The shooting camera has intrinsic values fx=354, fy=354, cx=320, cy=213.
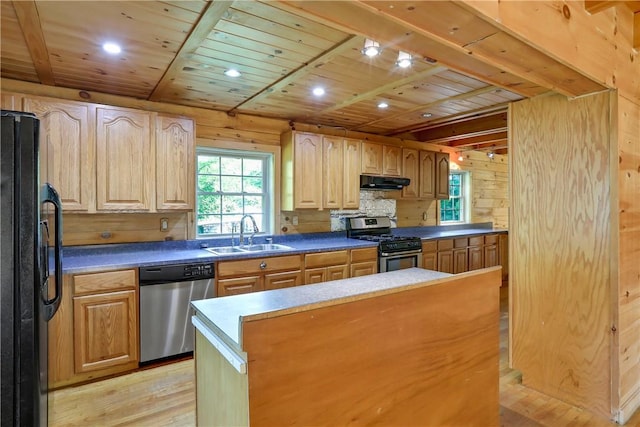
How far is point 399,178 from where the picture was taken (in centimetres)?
487

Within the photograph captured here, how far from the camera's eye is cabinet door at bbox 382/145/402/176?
4773mm

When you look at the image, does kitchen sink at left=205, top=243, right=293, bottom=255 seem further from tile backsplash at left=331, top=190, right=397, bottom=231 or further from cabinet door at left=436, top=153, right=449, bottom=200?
cabinet door at left=436, top=153, right=449, bottom=200

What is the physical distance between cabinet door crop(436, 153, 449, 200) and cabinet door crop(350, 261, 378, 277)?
200cm

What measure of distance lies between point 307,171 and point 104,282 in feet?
7.50

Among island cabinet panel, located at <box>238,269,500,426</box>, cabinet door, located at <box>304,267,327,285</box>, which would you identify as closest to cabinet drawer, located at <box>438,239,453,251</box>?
cabinet door, located at <box>304,267,327,285</box>

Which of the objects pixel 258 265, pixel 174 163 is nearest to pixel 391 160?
pixel 258 265

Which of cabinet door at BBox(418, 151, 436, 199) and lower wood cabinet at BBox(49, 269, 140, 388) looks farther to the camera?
cabinet door at BBox(418, 151, 436, 199)

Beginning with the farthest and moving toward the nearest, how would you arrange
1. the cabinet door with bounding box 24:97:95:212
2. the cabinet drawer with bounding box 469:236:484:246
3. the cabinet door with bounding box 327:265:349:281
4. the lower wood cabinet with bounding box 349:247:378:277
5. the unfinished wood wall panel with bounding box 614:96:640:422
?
the cabinet drawer with bounding box 469:236:484:246
the lower wood cabinet with bounding box 349:247:378:277
the cabinet door with bounding box 327:265:349:281
the cabinet door with bounding box 24:97:95:212
the unfinished wood wall panel with bounding box 614:96:640:422

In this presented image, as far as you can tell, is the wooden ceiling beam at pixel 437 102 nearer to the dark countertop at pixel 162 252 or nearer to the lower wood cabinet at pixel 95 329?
the dark countertop at pixel 162 252

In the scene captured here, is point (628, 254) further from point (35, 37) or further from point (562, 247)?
point (35, 37)

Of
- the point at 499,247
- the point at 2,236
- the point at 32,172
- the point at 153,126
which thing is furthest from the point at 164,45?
the point at 499,247

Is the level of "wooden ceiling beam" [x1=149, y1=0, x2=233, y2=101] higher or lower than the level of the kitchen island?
higher

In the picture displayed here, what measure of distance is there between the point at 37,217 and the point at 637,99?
334 cm

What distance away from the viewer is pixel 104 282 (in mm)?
2689
